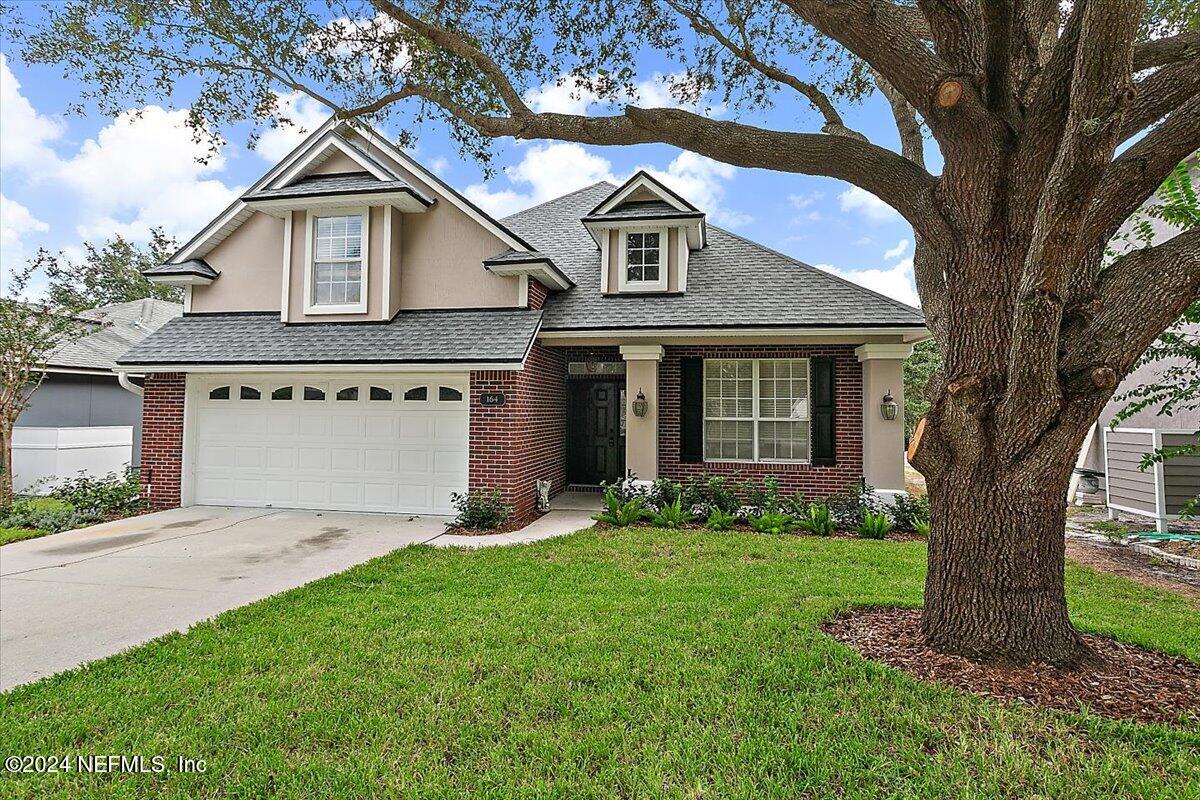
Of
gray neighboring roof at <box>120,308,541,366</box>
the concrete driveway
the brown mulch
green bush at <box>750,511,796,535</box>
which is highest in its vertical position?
gray neighboring roof at <box>120,308,541,366</box>

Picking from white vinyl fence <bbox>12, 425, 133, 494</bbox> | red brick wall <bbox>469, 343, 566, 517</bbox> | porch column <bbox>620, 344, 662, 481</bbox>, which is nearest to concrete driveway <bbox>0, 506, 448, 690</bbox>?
red brick wall <bbox>469, 343, 566, 517</bbox>

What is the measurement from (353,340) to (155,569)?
14.3 ft

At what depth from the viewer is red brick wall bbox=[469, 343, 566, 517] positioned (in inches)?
352

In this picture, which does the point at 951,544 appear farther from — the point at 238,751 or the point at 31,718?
the point at 31,718

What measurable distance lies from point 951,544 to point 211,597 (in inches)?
255

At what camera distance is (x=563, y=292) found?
11.1 meters

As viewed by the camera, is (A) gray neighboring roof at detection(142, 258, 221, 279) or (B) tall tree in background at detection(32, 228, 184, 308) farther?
(B) tall tree in background at detection(32, 228, 184, 308)

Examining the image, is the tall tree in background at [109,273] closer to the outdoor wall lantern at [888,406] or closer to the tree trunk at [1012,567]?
the outdoor wall lantern at [888,406]

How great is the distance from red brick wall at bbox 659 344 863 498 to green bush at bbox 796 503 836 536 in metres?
1.16

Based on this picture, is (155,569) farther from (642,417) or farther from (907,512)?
(907,512)

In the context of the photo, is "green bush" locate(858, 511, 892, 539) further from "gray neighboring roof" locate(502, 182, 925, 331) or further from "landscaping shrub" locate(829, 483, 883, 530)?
"gray neighboring roof" locate(502, 182, 925, 331)

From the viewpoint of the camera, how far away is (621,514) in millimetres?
8883

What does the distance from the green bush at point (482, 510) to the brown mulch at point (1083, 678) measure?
5.42 meters

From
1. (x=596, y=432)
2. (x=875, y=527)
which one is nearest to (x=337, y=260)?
(x=596, y=432)
